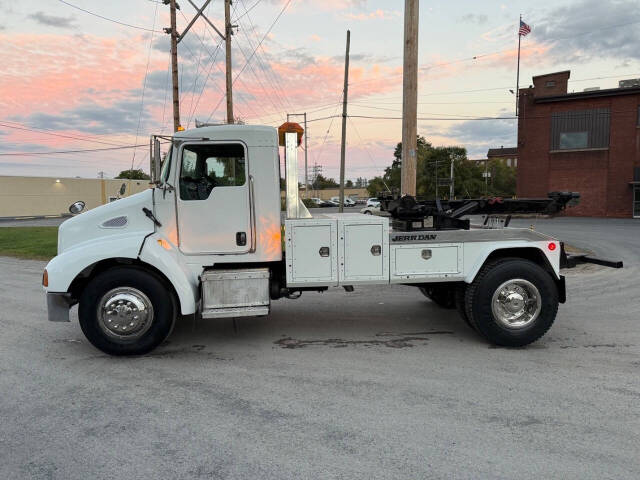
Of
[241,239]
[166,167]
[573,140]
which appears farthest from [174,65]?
[573,140]

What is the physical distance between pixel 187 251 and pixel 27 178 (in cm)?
4936

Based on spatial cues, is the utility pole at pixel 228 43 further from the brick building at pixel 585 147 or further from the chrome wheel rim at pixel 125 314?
the brick building at pixel 585 147

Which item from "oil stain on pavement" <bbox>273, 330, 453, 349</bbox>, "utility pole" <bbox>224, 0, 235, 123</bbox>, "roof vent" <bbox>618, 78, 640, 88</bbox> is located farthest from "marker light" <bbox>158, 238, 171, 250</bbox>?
"roof vent" <bbox>618, 78, 640, 88</bbox>

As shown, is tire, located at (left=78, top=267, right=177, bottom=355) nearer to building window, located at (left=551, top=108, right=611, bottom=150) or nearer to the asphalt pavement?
the asphalt pavement

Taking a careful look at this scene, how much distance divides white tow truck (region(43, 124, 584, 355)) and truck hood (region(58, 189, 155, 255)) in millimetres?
12

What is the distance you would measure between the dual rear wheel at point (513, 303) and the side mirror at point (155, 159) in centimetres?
386

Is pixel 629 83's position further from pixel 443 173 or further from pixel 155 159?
pixel 155 159

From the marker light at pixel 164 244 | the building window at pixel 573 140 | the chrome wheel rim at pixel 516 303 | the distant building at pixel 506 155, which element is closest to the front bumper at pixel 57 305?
the marker light at pixel 164 244

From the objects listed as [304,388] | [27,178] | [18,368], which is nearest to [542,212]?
[304,388]

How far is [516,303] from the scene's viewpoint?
5.58 meters

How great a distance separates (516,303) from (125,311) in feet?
14.7

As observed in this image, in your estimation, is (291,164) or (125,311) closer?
(125,311)

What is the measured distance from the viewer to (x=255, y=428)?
3.63m

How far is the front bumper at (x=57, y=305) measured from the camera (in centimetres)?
532
